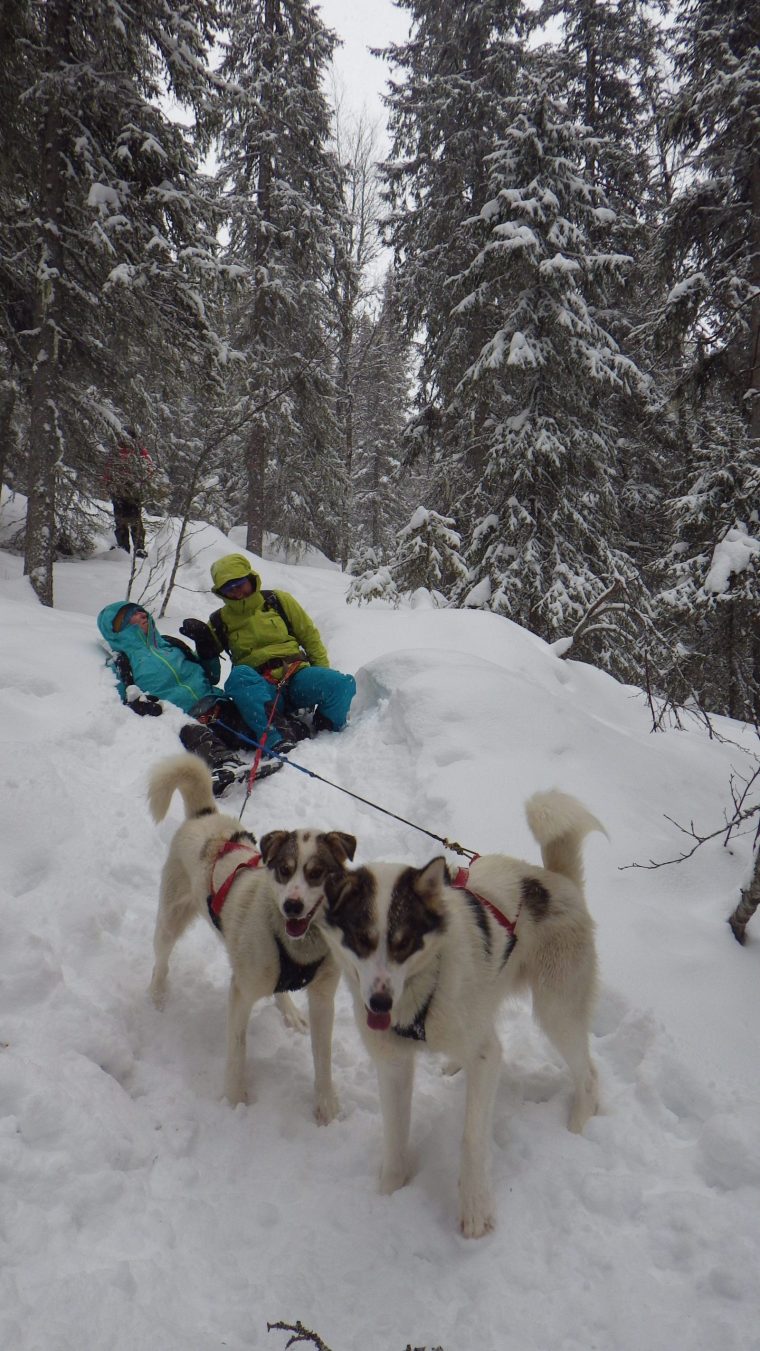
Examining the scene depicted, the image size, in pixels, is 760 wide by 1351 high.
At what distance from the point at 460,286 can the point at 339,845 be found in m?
11.5

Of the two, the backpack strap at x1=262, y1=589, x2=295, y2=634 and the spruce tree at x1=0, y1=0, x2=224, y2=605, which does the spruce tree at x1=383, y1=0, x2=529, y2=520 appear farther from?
the backpack strap at x1=262, y1=589, x2=295, y2=634

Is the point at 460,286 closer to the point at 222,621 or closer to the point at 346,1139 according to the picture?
the point at 222,621

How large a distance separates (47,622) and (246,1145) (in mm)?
5969

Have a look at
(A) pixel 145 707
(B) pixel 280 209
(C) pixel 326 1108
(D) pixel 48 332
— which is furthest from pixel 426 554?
(B) pixel 280 209

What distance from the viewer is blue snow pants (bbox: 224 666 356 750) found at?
19.9 ft

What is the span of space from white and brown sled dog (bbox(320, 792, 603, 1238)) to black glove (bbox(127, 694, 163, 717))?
4229mm

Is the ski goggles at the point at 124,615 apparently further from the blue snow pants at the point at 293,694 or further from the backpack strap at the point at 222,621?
the blue snow pants at the point at 293,694

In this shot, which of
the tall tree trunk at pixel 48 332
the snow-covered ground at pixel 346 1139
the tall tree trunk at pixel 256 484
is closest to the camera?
the snow-covered ground at pixel 346 1139

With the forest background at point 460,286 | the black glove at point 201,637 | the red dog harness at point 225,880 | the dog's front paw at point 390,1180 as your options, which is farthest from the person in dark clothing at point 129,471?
the dog's front paw at point 390,1180

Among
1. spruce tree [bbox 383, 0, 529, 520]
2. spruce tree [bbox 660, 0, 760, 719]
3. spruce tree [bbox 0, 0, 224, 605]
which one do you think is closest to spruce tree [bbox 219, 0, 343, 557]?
spruce tree [bbox 383, 0, 529, 520]

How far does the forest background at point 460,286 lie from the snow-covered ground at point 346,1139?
2.21 m

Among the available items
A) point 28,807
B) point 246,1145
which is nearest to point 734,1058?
point 246,1145

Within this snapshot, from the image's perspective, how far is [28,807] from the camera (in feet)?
12.3

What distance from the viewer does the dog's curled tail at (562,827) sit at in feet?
8.20
